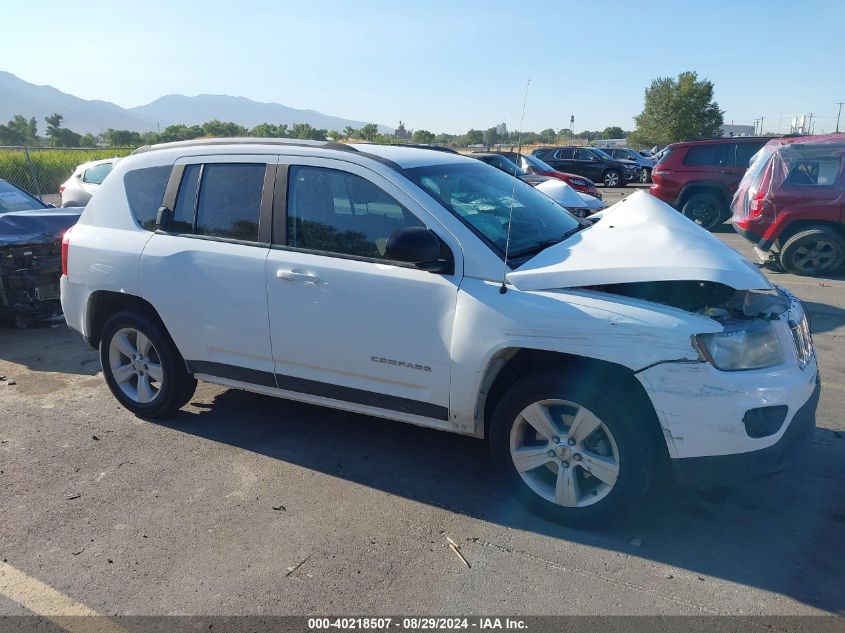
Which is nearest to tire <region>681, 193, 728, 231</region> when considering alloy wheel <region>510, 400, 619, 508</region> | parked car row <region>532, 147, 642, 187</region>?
alloy wheel <region>510, 400, 619, 508</region>

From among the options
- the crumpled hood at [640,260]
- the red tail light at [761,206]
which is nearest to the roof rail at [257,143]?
the crumpled hood at [640,260]

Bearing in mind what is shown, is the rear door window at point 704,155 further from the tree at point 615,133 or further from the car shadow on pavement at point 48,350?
the tree at point 615,133

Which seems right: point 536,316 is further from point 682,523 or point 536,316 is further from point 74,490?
point 74,490

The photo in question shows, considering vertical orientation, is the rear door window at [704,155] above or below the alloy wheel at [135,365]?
above

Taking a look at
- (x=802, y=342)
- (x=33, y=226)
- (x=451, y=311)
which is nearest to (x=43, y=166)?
(x=33, y=226)

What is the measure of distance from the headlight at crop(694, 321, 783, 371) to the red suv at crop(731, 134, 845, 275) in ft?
23.0

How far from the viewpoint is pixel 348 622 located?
8.89ft

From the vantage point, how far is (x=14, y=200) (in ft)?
Result: 25.3

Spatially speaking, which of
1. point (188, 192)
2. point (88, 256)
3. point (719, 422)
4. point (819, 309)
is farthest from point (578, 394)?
point (819, 309)

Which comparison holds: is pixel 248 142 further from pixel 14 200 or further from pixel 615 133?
pixel 615 133

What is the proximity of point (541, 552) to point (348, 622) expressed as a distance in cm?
98

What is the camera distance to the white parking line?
2.73 meters

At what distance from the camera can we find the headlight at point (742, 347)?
9.55 ft

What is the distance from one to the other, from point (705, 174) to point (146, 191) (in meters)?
12.1
